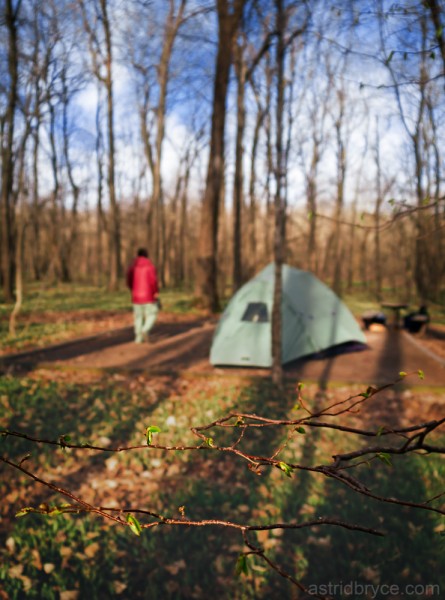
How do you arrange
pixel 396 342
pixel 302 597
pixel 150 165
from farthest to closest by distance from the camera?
pixel 150 165 < pixel 396 342 < pixel 302 597

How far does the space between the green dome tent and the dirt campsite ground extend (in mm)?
284

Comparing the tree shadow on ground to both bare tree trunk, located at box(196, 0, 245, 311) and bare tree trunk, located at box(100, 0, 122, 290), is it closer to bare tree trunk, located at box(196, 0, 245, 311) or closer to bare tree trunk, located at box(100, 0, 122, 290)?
bare tree trunk, located at box(196, 0, 245, 311)

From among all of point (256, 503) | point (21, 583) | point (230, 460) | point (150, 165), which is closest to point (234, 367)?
point (230, 460)

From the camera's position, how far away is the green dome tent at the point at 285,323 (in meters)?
8.84

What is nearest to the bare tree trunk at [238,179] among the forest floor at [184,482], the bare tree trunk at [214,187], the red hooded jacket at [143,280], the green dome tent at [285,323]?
the bare tree trunk at [214,187]

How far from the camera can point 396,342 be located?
39.4 ft

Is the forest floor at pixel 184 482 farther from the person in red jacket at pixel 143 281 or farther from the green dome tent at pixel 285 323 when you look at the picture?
the person in red jacket at pixel 143 281

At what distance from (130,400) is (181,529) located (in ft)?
9.11

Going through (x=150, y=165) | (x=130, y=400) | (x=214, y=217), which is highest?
(x=150, y=165)

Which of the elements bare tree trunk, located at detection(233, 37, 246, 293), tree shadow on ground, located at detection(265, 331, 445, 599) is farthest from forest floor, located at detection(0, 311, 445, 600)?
bare tree trunk, located at detection(233, 37, 246, 293)

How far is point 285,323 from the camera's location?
927 cm

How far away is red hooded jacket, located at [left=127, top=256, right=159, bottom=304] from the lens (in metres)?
10.0

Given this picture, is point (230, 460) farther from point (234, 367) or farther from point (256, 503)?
point (234, 367)

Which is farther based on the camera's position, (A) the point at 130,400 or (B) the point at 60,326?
(B) the point at 60,326
